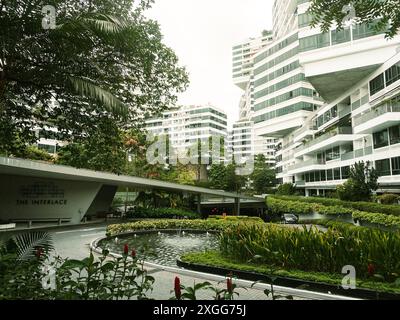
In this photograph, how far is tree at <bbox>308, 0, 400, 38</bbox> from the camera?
358 centimetres

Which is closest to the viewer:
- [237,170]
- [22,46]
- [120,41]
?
[22,46]

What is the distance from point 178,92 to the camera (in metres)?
8.21

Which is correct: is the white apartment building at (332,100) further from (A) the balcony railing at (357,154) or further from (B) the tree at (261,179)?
(B) the tree at (261,179)

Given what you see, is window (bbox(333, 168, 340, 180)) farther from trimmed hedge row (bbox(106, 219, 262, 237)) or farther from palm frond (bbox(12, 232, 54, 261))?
palm frond (bbox(12, 232, 54, 261))

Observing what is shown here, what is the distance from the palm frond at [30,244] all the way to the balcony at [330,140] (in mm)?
34299

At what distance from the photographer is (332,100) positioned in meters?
40.7

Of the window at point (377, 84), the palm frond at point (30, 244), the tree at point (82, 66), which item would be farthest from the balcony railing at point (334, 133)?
the palm frond at point (30, 244)

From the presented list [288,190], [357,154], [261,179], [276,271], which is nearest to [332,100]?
[357,154]

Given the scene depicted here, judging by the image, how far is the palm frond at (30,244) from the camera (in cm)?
436

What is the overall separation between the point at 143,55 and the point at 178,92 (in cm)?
170
